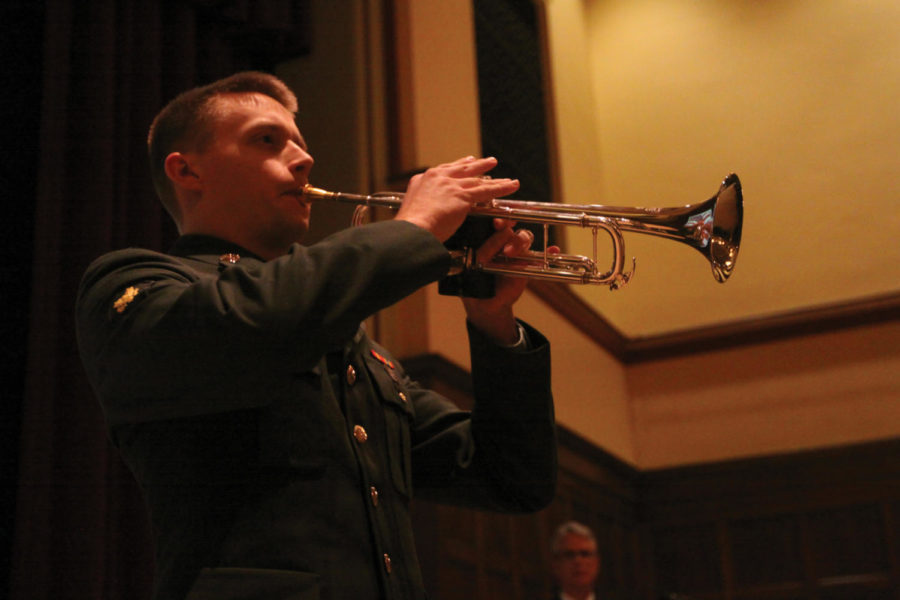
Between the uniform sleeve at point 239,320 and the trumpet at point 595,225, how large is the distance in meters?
0.35

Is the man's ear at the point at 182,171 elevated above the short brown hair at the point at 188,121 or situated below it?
below

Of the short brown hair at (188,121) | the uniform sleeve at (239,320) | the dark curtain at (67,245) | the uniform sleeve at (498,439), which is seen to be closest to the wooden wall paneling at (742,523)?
the dark curtain at (67,245)

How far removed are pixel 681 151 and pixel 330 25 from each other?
2.99m

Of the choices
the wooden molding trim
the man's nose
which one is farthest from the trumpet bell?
the wooden molding trim

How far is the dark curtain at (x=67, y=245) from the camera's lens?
2.47 metres

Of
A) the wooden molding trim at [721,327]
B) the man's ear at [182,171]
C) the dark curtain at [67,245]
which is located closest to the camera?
the man's ear at [182,171]

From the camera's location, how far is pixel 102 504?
2.56 m

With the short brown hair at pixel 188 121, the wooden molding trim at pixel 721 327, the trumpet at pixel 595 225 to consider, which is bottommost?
the trumpet at pixel 595 225

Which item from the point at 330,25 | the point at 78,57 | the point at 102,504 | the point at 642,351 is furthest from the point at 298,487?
the point at 642,351

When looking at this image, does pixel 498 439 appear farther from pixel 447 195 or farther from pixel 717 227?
pixel 717 227

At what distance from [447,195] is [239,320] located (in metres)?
0.38

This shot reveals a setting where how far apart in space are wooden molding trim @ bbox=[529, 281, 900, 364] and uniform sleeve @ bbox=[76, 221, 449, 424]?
3.77 meters

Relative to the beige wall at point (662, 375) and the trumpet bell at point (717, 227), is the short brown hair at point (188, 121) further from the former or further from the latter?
the beige wall at point (662, 375)

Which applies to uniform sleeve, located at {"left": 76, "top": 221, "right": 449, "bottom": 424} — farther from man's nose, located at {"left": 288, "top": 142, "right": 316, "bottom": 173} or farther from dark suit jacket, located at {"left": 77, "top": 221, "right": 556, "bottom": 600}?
man's nose, located at {"left": 288, "top": 142, "right": 316, "bottom": 173}
